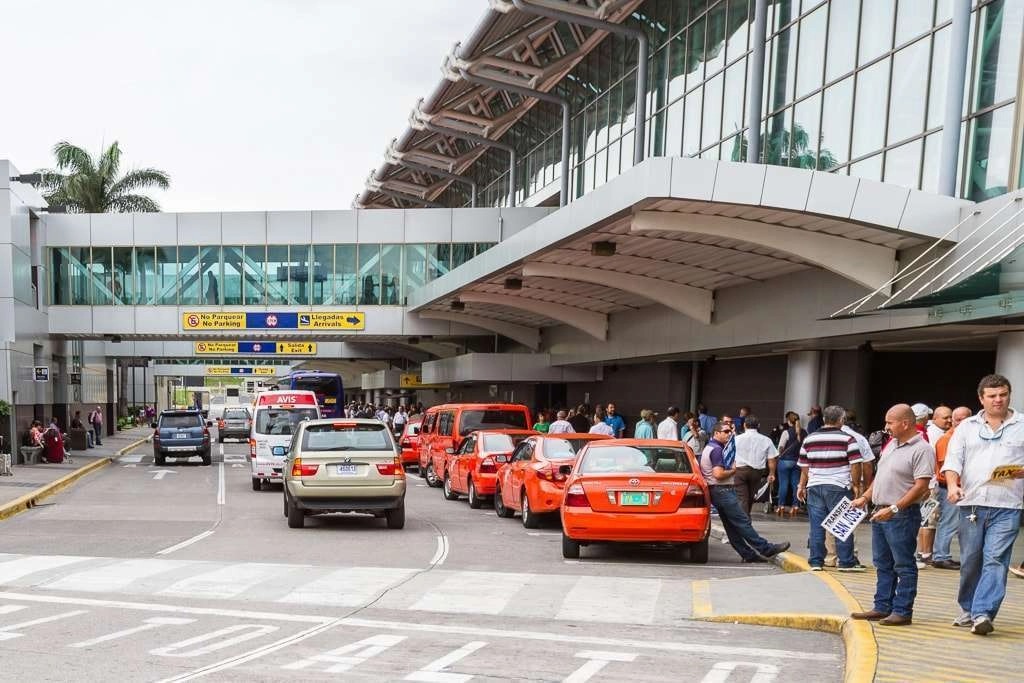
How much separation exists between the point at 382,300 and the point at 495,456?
24.0 meters

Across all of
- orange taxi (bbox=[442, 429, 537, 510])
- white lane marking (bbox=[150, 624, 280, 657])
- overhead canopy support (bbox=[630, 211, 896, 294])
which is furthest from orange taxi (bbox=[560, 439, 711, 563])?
orange taxi (bbox=[442, 429, 537, 510])

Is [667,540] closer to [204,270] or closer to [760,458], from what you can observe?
[760,458]

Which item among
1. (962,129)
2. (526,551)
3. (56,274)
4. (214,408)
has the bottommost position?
(214,408)

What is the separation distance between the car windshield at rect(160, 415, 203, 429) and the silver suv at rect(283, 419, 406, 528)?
18.9 metres

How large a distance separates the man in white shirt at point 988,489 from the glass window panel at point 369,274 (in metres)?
35.6

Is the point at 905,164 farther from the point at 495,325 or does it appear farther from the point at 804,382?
the point at 495,325

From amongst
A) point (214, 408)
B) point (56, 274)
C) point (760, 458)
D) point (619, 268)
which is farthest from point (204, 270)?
point (214, 408)

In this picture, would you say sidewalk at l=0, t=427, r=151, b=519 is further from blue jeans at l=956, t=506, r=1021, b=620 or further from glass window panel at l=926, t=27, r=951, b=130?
glass window panel at l=926, t=27, r=951, b=130

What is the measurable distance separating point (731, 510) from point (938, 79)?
1019cm

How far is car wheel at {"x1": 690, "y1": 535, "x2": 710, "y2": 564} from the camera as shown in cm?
1231

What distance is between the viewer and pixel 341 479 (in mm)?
15250

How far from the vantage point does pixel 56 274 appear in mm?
40500

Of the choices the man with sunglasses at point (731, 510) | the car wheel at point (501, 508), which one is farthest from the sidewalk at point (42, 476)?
the man with sunglasses at point (731, 510)

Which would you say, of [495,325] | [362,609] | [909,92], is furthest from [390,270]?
[362,609]
